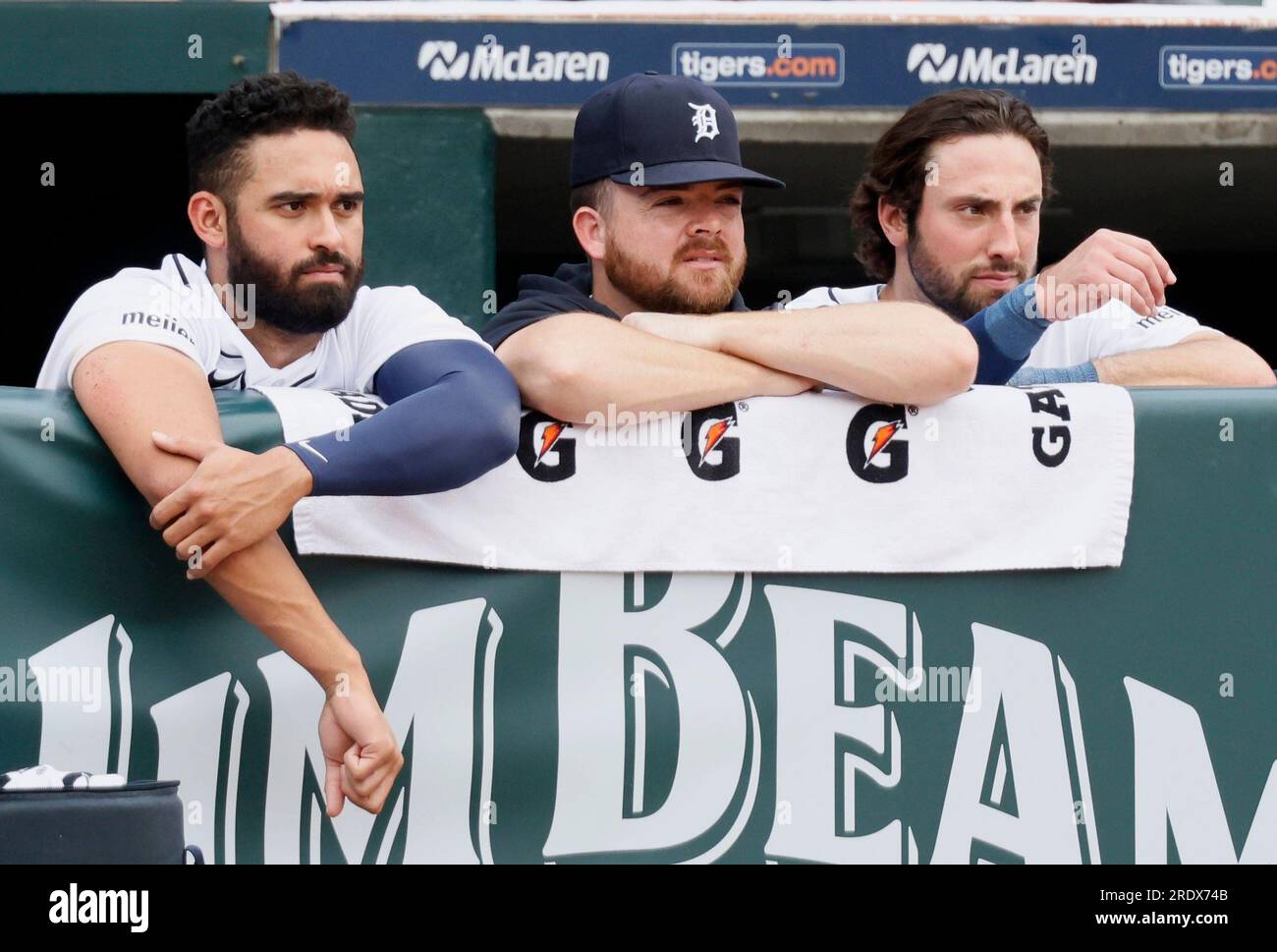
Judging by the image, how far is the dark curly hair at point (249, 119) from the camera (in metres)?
3.05

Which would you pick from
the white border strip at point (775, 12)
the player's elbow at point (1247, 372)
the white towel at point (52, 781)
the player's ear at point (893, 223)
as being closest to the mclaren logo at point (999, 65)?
the white border strip at point (775, 12)

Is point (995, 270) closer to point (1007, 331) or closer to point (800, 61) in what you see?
point (1007, 331)

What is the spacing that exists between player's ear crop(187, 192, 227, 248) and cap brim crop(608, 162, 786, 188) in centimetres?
79

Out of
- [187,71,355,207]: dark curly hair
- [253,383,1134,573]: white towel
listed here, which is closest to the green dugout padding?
[253,383,1134,573]: white towel

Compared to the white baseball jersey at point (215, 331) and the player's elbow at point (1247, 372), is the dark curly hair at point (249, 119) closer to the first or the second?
the white baseball jersey at point (215, 331)

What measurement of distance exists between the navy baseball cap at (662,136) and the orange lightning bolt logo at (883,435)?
61 centimetres

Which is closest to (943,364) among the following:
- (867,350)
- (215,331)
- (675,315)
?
(867,350)

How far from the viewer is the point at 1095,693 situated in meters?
2.82

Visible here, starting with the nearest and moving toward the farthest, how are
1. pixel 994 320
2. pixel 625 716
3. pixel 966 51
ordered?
1. pixel 625 716
2. pixel 994 320
3. pixel 966 51

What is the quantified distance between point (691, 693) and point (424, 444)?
624 mm

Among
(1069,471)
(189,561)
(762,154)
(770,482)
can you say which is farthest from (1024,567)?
(762,154)

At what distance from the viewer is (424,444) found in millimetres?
2586

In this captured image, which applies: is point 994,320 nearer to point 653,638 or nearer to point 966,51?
point 653,638
